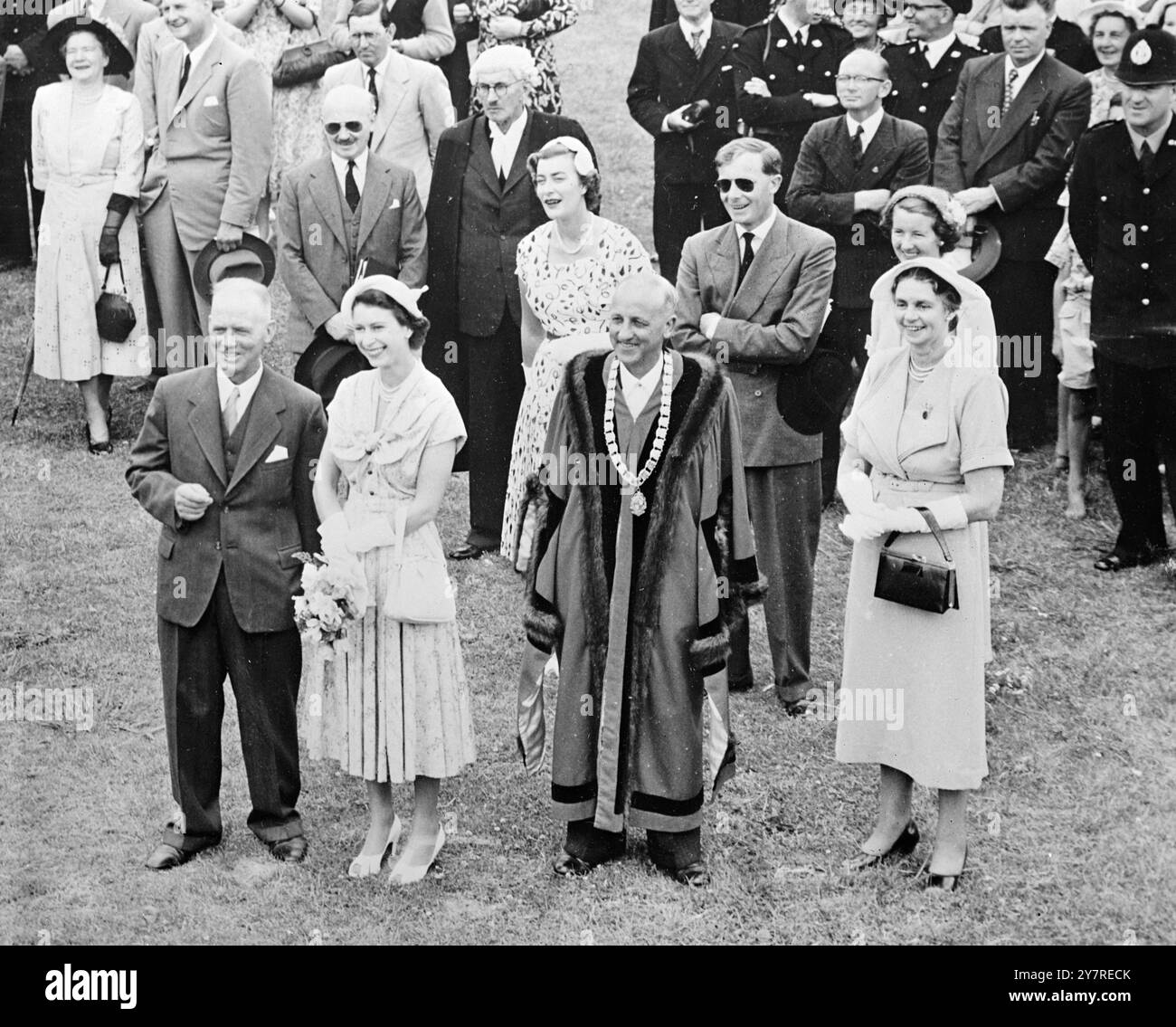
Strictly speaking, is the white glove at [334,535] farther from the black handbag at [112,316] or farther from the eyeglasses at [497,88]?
the black handbag at [112,316]

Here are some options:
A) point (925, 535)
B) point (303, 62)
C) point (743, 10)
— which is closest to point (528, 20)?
point (743, 10)

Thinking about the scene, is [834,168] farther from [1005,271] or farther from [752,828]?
[752,828]

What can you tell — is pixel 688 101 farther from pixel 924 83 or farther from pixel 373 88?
pixel 373 88

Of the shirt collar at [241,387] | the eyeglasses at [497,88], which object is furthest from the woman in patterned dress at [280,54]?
the shirt collar at [241,387]

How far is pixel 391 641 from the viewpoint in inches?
257

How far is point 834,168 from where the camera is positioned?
9883 millimetres

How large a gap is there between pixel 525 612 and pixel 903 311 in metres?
1.80

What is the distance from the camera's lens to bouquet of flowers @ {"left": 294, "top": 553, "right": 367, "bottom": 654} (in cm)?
625

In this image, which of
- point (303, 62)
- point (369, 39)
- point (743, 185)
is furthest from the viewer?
point (303, 62)

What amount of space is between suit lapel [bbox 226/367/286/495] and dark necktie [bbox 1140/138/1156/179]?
5.05 m

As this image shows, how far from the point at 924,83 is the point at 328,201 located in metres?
3.79

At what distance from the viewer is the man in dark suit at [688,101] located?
37.1ft

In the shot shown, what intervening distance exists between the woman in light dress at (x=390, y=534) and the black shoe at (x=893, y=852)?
5.05 ft
